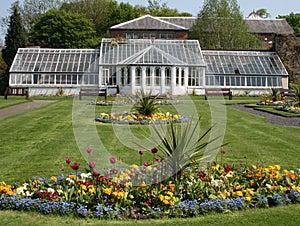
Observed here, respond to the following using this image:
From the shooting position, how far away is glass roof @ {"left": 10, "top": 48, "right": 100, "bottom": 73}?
34.1 meters

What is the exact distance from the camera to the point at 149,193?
5727mm

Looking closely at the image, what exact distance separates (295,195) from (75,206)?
10.4ft

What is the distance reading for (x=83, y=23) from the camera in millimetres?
48438

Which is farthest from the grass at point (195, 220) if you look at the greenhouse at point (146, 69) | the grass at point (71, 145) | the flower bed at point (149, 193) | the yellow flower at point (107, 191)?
the greenhouse at point (146, 69)

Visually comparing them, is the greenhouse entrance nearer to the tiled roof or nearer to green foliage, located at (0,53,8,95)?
green foliage, located at (0,53,8,95)

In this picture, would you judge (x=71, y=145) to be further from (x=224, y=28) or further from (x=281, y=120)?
(x=224, y=28)

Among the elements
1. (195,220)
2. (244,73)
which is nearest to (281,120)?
(195,220)

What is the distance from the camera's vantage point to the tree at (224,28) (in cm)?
4184

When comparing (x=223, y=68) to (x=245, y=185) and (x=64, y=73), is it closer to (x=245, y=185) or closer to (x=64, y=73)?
(x=64, y=73)

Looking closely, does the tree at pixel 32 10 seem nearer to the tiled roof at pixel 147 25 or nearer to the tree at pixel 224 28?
the tiled roof at pixel 147 25

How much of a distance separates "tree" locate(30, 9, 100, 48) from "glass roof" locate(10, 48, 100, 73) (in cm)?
1111

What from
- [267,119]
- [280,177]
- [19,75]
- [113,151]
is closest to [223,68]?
[19,75]

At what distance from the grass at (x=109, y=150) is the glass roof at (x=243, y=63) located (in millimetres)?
19889

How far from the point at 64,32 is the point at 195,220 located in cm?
4438
